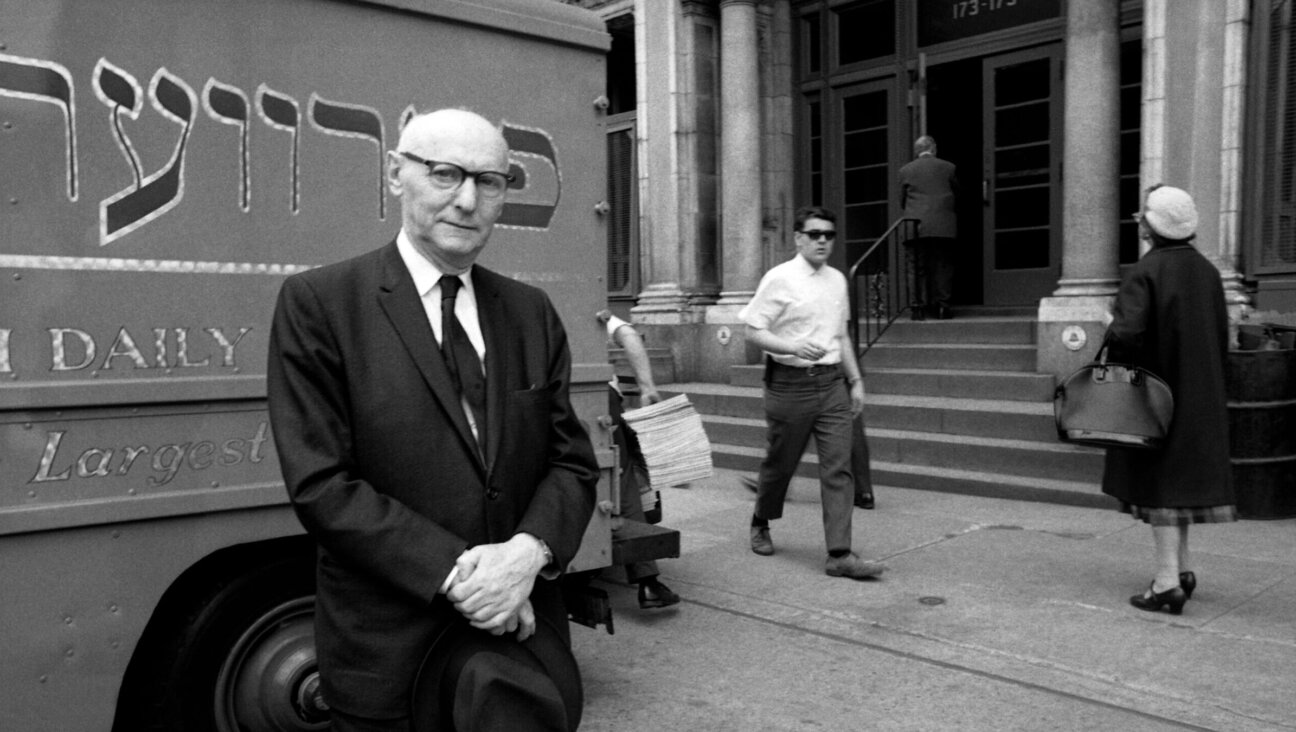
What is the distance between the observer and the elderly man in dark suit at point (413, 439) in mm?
1924

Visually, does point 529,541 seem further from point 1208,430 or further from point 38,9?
point 1208,430

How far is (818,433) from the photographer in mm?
5941

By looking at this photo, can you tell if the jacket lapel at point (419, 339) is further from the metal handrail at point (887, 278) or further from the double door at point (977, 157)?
the double door at point (977, 157)

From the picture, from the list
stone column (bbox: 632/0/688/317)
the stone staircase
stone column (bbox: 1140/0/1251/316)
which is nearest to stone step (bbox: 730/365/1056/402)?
the stone staircase

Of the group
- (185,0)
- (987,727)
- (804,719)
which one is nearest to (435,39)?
(185,0)

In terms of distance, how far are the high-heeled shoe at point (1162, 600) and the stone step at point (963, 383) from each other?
3.55 metres

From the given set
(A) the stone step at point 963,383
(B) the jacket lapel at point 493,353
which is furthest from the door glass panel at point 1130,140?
(B) the jacket lapel at point 493,353

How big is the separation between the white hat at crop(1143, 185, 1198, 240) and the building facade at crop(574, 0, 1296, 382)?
3.52 metres

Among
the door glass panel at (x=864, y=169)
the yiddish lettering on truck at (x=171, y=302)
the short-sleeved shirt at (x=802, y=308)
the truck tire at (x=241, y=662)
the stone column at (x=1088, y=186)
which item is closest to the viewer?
the yiddish lettering on truck at (x=171, y=302)

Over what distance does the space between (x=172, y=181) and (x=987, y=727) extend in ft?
10.5

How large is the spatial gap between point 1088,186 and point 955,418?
212 cm

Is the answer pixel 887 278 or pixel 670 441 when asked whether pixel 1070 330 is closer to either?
pixel 887 278

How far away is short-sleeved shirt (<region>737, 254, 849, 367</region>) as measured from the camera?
586 centimetres

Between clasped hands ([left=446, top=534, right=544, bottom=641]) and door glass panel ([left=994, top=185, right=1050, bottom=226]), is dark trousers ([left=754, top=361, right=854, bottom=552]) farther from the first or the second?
door glass panel ([left=994, top=185, right=1050, bottom=226])
